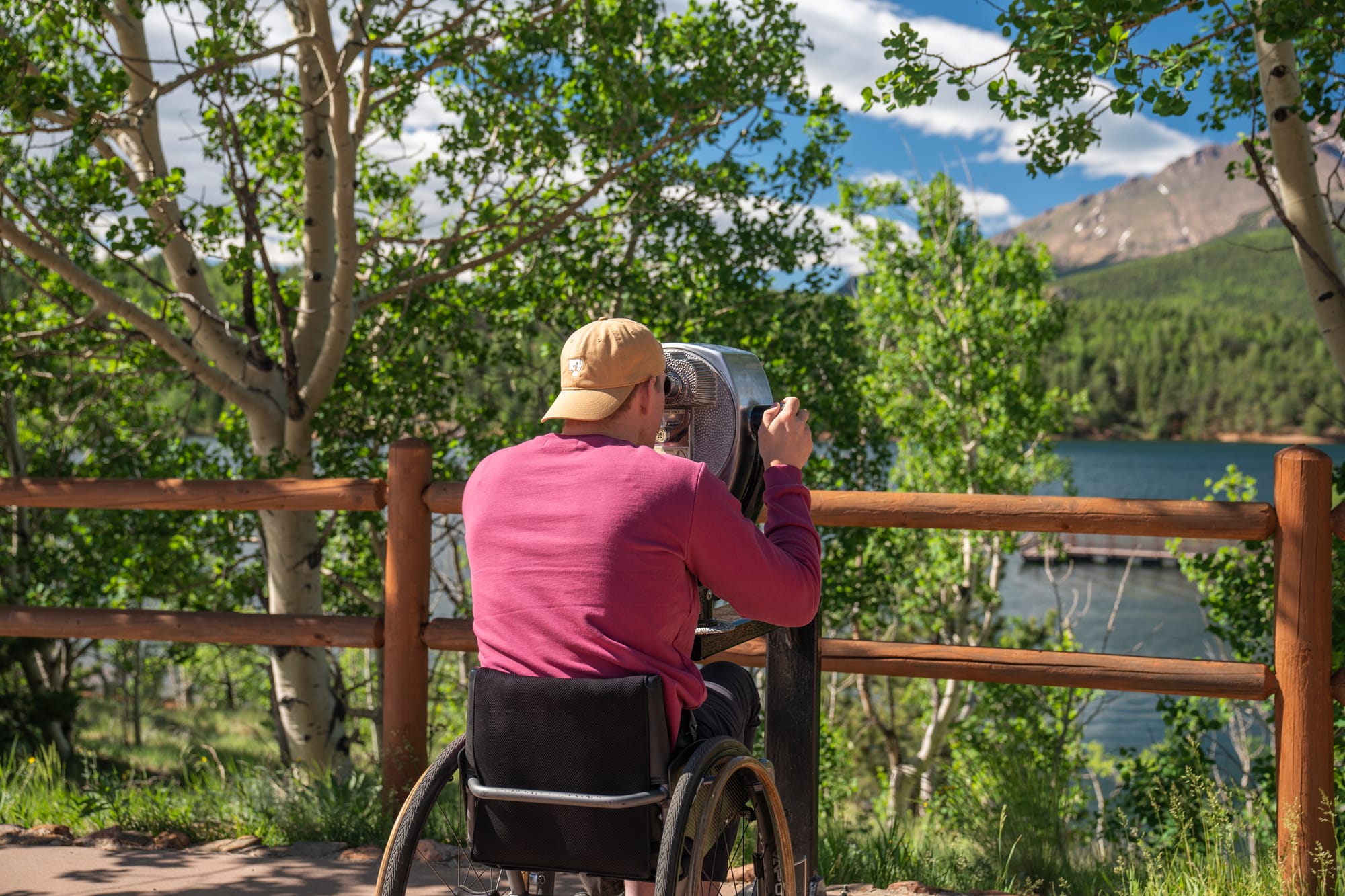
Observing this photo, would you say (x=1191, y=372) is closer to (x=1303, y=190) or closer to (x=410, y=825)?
(x=1303, y=190)

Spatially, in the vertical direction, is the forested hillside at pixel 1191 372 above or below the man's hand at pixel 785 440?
above

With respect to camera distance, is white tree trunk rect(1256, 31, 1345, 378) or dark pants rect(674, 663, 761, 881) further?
white tree trunk rect(1256, 31, 1345, 378)

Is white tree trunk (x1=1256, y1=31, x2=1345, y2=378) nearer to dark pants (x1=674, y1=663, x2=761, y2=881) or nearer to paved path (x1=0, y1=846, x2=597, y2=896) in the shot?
dark pants (x1=674, y1=663, x2=761, y2=881)

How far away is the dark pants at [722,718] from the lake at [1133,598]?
2314 mm

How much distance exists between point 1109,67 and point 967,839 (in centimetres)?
257

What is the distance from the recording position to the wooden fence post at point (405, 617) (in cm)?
357

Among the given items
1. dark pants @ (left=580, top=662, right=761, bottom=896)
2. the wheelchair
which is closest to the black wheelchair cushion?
the wheelchair

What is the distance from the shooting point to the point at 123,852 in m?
3.53

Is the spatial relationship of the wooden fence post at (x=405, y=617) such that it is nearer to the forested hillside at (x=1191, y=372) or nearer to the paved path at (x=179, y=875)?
the paved path at (x=179, y=875)

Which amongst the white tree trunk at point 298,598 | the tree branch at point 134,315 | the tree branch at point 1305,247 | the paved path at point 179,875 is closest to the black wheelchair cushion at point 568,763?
the paved path at point 179,875

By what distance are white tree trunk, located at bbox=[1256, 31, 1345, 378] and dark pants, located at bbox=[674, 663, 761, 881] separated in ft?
9.59

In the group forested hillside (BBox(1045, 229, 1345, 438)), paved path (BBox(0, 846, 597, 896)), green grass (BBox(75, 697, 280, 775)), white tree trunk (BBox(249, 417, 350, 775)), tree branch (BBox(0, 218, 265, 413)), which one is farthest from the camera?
forested hillside (BBox(1045, 229, 1345, 438))

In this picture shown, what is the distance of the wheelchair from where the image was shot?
1.85 m

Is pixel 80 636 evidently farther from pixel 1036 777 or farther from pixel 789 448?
pixel 1036 777
